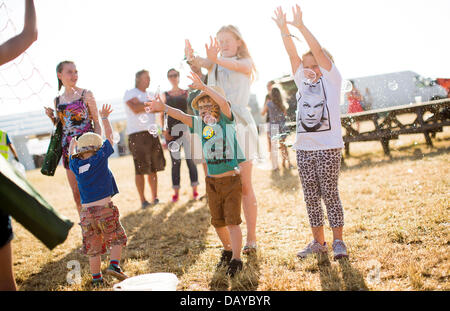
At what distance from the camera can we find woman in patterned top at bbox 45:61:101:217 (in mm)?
3406

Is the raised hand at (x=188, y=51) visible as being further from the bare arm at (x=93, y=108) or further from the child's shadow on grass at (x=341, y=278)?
the child's shadow on grass at (x=341, y=278)

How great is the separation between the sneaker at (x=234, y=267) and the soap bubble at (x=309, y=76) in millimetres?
1574

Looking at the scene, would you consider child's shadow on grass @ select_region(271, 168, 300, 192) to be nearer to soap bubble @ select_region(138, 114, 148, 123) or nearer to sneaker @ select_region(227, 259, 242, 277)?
soap bubble @ select_region(138, 114, 148, 123)

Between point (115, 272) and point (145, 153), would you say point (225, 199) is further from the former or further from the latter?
point (145, 153)

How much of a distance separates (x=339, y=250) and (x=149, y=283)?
1.49m

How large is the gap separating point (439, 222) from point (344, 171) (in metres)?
3.45

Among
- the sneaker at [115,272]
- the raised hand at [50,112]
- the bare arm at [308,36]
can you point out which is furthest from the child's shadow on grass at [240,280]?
the raised hand at [50,112]

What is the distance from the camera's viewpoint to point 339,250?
2.64m

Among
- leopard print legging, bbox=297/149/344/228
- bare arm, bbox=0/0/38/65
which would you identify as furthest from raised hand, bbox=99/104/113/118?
leopard print legging, bbox=297/149/344/228

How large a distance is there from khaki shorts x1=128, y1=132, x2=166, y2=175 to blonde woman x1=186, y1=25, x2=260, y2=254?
2677mm
